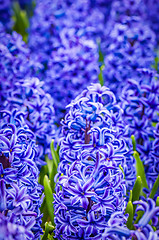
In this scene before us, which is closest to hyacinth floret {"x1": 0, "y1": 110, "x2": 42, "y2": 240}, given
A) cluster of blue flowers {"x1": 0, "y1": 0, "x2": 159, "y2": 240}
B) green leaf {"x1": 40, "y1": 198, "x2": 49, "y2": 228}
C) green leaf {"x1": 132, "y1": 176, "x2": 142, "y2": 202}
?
cluster of blue flowers {"x1": 0, "y1": 0, "x2": 159, "y2": 240}

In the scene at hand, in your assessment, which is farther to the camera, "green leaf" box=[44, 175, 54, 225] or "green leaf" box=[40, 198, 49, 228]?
"green leaf" box=[40, 198, 49, 228]

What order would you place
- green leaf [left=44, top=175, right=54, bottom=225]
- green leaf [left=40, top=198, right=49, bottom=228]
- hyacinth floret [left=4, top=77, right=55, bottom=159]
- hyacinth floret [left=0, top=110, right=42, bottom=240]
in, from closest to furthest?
hyacinth floret [left=0, top=110, right=42, bottom=240] < green leaf [left=44, top=175, right=54, bottom=225] < green leaf [left=40, top=198, right=49, bottom=228] < hyacinth floret [left=4, top=77, right=55, bottom=159]

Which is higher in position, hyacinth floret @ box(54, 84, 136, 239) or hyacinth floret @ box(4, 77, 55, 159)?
hyacinth floret @ box(4, 77, 55, 159)

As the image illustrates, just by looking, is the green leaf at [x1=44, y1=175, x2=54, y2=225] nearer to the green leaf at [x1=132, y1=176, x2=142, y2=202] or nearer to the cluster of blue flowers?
the cluster of blue flowers

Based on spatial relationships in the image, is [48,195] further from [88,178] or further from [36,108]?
[36,108]

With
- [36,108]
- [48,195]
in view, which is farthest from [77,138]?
[36,108]

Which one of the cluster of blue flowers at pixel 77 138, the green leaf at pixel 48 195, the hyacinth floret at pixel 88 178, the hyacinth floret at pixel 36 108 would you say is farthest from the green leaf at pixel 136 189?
the hyacinth floret at pixel 36 108

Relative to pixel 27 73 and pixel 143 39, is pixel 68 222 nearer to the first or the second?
pixel 27 73

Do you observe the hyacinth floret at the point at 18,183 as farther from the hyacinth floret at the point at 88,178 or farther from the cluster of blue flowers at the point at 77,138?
the hyacinth floret at the point at 88,178
